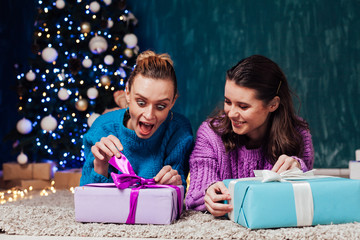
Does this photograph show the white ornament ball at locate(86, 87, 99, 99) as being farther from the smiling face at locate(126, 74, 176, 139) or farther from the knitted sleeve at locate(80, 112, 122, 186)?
the smiling face at locate(126, 74, 176, 139)

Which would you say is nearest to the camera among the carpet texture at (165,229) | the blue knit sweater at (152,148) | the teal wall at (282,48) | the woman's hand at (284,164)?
the carpet texture at (165,229)

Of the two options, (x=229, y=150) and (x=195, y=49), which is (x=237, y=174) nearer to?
(x=229, y=150)

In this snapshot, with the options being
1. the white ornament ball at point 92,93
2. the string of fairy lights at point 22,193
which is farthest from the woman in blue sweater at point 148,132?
the white ornament ball at point 92,93

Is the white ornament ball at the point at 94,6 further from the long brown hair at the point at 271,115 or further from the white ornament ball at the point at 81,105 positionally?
the long brown hair at the point at 271,115

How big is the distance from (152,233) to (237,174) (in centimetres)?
61

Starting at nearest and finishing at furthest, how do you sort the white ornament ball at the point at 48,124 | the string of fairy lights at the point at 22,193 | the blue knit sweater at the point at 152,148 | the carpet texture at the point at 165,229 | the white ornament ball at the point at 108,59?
the carpet texture at the point at 165,229 < the blue knit sweater at the point at 152,148 < the string of fairy lights at the point at 22,193 < the white ornament ball at the point at 48,124 < the white ornament ball at the point at 108,59

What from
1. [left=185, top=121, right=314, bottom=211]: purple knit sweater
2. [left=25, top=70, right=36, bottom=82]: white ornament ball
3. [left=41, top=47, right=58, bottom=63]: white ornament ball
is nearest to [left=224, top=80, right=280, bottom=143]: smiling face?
[left=185, top=121, right=314, bottom=211]: purple knit sweater

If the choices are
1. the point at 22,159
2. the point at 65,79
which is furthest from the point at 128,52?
the point at 22,159

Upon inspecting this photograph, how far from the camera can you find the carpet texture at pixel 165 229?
48.9 inches

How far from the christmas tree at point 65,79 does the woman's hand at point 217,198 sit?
2.37 m

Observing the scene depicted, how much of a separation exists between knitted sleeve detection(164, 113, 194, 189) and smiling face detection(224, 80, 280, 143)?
0.25 meters

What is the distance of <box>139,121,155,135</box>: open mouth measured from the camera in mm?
1738

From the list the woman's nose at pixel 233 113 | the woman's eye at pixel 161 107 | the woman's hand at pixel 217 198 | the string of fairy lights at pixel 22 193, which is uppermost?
the woman's eye at pixel 161 107

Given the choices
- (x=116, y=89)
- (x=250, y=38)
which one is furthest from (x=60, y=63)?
(x=250, y=38)
